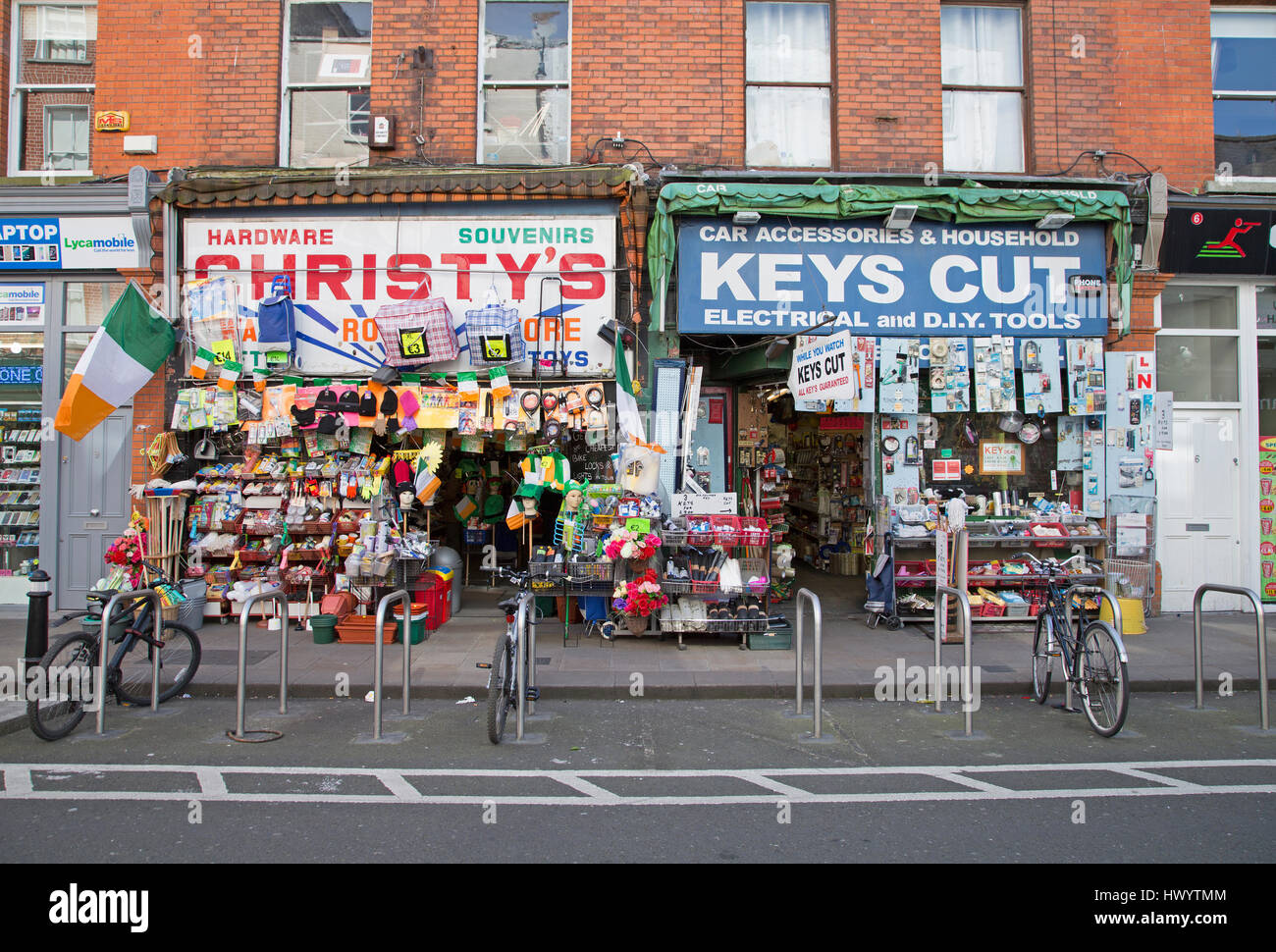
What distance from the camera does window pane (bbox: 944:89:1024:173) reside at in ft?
35.8

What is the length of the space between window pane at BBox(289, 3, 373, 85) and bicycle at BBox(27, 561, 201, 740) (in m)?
7.33

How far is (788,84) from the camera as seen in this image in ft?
35.4

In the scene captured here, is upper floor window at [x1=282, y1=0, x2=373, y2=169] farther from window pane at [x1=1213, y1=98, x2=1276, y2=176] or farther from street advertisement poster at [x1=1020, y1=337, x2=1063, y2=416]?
window pane at [x1=1213, y1=98, x2=1276, y2=176]

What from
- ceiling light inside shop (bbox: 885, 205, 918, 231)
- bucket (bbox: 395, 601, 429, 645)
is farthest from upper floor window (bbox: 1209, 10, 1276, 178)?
bucket (bbox: 395, 601, 429, 645)

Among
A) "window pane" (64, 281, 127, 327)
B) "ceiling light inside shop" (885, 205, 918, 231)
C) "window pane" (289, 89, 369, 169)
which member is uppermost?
"window pane" (289, 89, 369, 169)

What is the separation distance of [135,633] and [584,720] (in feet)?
13.1

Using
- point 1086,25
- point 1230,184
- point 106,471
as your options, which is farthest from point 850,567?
point 106,471

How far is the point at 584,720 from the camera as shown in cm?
687

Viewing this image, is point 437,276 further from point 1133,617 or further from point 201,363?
point 1133,617

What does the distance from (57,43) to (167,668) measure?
909 cm

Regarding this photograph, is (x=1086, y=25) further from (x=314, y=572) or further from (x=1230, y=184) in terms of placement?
(x=314, y=572)

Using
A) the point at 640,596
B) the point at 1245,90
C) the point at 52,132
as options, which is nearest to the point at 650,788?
the point at 640,596

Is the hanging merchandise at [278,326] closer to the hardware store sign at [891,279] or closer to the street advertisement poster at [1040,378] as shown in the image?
the hardware store sign at [891,279]

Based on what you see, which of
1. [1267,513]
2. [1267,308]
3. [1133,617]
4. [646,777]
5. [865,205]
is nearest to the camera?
[646,777]
